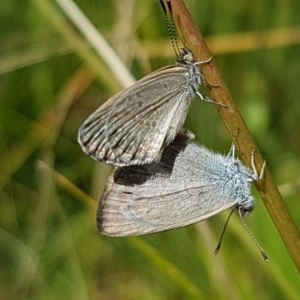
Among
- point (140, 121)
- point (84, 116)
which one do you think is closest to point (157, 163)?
point (140, 121)

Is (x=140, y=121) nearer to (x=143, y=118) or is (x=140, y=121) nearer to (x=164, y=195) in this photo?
(x=143, y=118)

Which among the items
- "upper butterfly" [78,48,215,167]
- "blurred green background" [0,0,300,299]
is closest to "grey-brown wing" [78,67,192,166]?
"upper butterfly" [78,48,215,167]

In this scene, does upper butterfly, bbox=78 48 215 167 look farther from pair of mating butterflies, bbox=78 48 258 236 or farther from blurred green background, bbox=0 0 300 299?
blurred green background, bbox=0 0 300 299

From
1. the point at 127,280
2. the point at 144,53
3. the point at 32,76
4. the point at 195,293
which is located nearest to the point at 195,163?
the point at 195,293

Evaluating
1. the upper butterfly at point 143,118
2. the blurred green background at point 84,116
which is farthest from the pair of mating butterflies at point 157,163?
the blurred green background at point 84,116

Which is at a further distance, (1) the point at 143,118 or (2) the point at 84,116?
A: (2) the point at 84,116

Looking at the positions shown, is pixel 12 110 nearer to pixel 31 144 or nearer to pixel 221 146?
pixel 31 144
